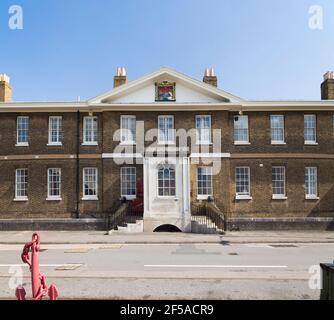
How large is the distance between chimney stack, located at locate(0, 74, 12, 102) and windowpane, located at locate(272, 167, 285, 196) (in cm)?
1834

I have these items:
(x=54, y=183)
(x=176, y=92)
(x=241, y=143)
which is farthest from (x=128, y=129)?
(x=241, y=143)

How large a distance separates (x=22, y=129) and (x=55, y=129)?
2.14 meters

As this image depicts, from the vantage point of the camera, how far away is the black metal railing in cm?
2011

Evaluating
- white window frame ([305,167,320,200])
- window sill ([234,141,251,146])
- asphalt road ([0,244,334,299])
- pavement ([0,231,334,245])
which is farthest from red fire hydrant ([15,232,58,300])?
white window frame ([305,167,320,200])

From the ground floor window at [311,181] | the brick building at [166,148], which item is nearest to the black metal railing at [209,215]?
the brick building at [166,148]

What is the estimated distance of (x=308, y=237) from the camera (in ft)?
59.6

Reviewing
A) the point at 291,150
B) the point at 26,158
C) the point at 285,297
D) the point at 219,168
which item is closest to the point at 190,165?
the point at 219,168

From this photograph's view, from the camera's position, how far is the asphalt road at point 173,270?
761 cm

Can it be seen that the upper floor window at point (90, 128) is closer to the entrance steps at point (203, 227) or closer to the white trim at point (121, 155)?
the white trim at point (121, 155)

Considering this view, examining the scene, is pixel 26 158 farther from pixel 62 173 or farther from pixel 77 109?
pixel 77 109

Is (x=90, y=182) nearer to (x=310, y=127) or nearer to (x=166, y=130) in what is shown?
(x=166, y=130)

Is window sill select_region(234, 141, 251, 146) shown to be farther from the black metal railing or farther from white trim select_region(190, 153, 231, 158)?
the black metal railing

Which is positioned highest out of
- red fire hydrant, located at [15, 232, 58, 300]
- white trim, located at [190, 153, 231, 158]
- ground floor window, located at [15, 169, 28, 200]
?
white trim, located at [190, 153, 231, 158]

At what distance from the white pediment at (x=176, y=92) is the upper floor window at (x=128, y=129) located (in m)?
1.08
